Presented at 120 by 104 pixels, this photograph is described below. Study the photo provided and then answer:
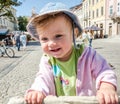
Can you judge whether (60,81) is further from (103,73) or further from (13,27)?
(13,27)

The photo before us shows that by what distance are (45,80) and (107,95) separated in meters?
0.50

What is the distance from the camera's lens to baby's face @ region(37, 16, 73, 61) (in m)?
1.63

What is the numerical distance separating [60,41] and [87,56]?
0.82 ft

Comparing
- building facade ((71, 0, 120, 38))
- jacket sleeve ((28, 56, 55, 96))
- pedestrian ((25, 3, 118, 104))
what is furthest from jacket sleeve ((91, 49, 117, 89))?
building facade ((71, 0, 120, 38))

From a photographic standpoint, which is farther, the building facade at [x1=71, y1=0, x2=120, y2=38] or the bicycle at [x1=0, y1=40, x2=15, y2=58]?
the building facade at [x1=71, y1=0, x2=120, y2=38]

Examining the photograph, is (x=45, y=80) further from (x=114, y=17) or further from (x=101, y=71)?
(x=114, y=17)

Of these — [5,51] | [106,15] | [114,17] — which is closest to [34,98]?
[5,51]

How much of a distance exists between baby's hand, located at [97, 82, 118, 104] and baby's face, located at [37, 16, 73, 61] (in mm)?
376

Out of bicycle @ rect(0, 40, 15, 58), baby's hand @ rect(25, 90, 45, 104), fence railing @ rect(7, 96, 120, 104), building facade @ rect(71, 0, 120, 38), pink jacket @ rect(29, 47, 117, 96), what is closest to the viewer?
fence railing @ rect(7, 96, 120, 104)

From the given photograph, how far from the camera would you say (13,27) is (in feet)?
343

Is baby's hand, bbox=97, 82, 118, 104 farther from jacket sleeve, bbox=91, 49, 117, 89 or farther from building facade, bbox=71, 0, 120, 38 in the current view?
building facade, bbox=71, 0, 120, 38

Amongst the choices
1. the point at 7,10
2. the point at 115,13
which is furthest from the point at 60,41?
the point at 115,13

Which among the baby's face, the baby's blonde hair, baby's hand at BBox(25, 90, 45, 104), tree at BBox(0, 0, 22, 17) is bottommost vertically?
baby's hand at BBox(25, 90, 45, 104)

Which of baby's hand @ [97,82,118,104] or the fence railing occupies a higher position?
the fence railing
